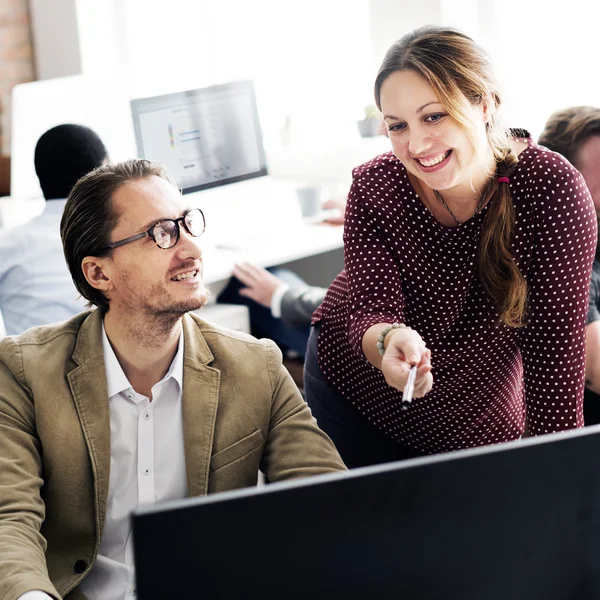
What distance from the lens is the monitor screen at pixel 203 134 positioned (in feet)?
11.5

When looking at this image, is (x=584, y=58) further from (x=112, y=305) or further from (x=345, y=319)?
(x=112, y=305)

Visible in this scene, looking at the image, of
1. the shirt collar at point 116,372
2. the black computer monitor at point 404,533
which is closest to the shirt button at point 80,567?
the shirt collar at point 116,372

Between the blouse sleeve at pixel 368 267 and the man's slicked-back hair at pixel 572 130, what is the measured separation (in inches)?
26.1

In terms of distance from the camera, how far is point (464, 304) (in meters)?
1.63

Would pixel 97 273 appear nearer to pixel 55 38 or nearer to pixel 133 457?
pixel 133 457

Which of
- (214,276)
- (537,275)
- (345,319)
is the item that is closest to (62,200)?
(214,276)

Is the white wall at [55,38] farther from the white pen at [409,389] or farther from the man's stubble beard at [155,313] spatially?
the white pen at [409,389]

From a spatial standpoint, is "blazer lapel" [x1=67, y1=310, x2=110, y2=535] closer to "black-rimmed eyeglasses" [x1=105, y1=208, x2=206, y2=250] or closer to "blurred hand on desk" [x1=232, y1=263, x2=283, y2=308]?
"black-rimmed eyeglasses" [x1=105, y1=208, x2=206, y2=250]

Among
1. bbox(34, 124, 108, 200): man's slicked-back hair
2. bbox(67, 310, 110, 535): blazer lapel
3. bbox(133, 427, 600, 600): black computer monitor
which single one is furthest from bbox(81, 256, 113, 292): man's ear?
bbox(34, 124, 108, 200): man's slicked-back hair

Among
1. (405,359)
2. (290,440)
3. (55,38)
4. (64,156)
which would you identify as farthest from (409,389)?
(55,38)

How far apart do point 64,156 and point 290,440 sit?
1.69 m

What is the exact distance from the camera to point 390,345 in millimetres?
1363

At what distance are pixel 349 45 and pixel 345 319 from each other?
10.4 ft

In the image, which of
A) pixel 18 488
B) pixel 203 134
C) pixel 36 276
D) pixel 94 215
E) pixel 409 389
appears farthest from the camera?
pixel 203 134
